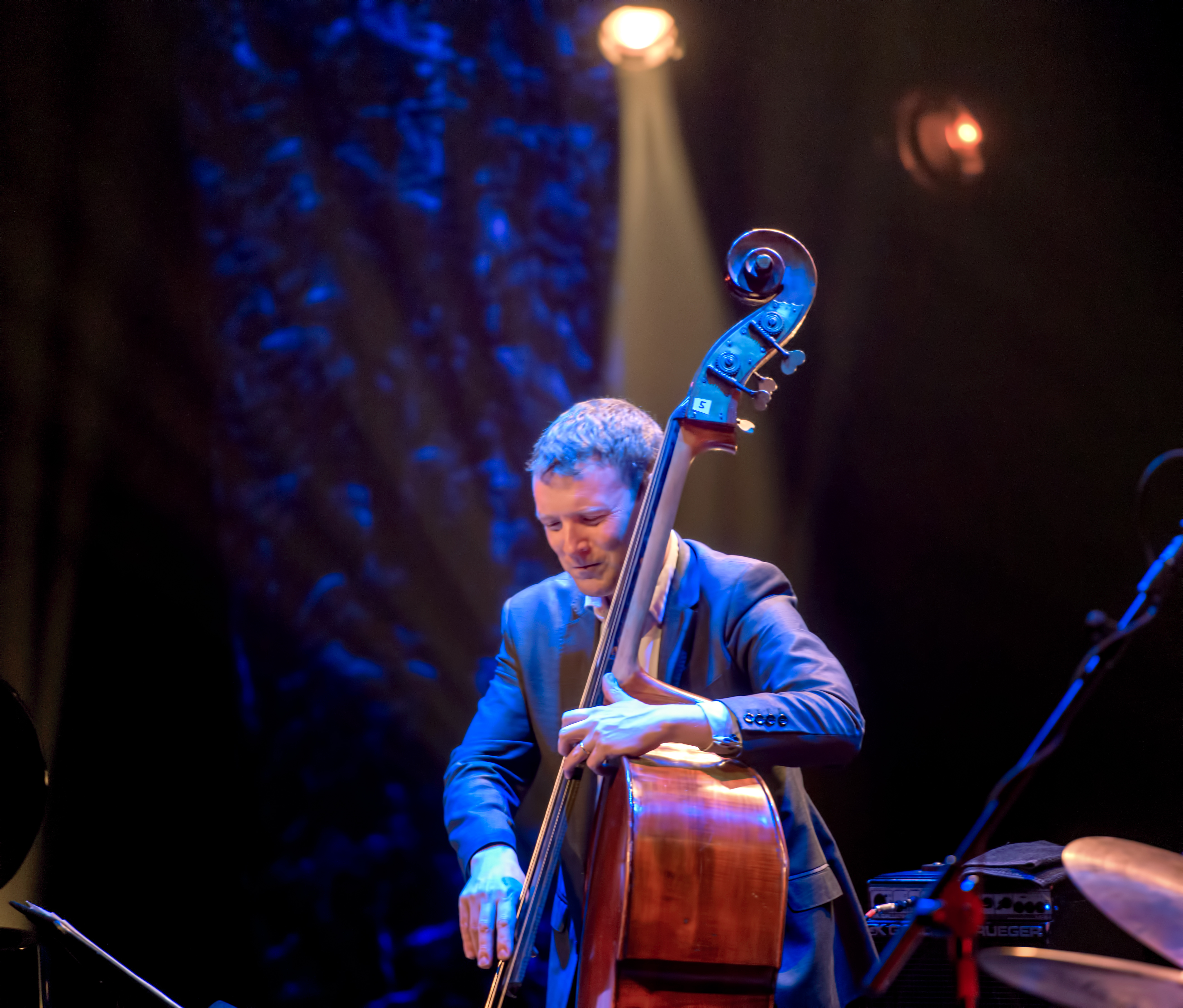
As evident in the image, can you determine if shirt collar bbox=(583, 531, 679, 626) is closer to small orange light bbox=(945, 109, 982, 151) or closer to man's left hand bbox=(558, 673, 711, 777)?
man's left hand bbox=(558, 673, 711, 777)

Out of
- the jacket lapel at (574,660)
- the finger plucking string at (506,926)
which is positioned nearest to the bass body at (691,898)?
→ the finger plucking string at (506,926)

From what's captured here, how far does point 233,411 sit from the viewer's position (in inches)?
138

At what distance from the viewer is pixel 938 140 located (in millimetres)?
3500

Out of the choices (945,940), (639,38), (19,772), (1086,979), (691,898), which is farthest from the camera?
(639,38)

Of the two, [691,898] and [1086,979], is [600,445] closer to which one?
[691,898]

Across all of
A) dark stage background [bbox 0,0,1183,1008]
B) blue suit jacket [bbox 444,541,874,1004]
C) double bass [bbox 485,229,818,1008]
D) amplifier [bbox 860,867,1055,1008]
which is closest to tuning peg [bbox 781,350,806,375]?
double bass [bbox 485,229,818,1008]

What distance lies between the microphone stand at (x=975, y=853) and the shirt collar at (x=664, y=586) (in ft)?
2.84

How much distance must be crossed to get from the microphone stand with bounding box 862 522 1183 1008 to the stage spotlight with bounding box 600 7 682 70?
2765 millimetres

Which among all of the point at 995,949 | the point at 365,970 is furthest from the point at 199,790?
the point at 995,949

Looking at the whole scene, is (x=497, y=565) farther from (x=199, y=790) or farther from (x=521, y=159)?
(x=521, y=159)

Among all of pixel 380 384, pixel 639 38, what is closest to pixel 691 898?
pixel 380 384

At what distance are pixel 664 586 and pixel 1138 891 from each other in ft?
3.36

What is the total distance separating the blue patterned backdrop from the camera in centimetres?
331

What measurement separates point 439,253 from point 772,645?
79.4 inches
